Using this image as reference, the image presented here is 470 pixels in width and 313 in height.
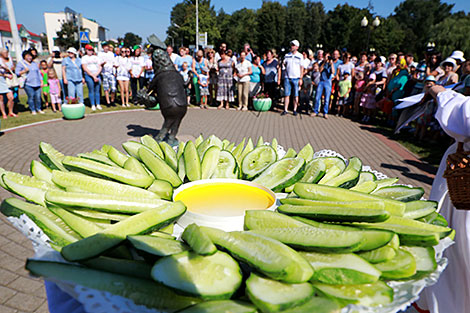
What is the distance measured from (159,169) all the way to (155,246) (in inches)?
31.7

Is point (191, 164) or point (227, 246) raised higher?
point (191, 164)

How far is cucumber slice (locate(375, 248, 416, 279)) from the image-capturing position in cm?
106

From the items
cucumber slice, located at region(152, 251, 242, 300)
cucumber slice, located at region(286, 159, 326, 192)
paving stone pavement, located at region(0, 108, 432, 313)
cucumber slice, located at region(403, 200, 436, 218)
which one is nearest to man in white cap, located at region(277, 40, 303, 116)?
paving stone pavement, located at region(0, 108, 432, 313)

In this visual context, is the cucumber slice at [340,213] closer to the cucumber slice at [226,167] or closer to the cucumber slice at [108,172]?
the cucumber slice at [226,167]

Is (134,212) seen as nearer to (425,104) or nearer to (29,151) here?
(425,104)

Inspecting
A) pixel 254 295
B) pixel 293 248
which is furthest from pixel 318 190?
pixel 254 295

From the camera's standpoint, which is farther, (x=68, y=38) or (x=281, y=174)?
(x=68, y=38)

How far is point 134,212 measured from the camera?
1328 mm

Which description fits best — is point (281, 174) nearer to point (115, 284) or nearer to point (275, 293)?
point (275, 293)

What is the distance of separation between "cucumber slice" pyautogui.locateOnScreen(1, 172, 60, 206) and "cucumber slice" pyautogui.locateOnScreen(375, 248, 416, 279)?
5.09 ft

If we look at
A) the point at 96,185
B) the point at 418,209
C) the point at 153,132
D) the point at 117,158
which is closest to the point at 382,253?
the point at 418,209

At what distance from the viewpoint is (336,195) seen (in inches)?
55.8

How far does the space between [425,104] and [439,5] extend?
105 metres

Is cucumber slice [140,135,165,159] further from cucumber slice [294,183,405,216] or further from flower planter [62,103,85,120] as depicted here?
flower planter [62,103,85,120]
